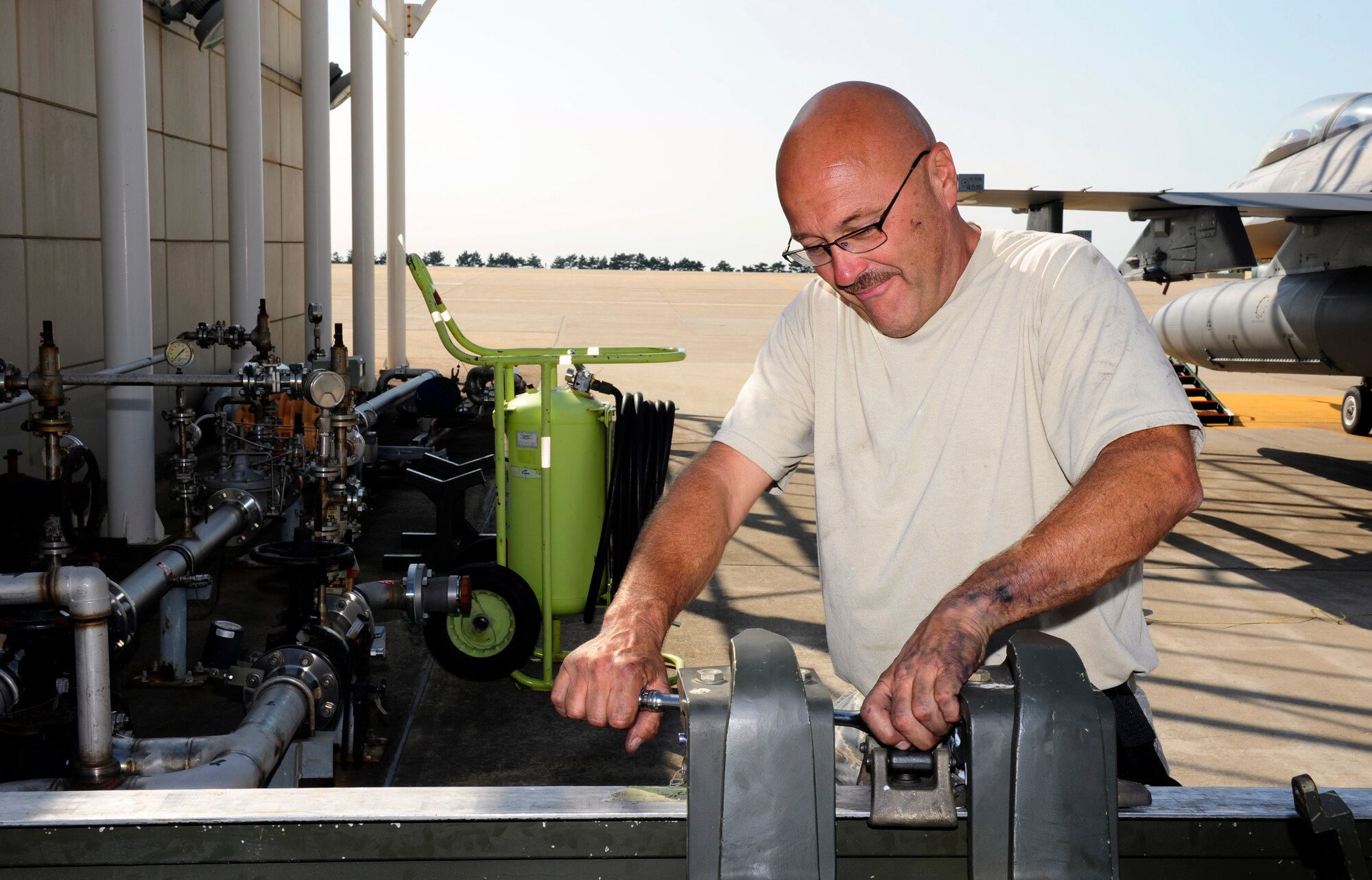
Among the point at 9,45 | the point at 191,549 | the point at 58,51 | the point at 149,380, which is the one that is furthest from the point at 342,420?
the point at 58,51

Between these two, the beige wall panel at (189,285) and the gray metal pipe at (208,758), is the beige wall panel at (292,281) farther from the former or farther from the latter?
the gray metal pipe at (208,758)

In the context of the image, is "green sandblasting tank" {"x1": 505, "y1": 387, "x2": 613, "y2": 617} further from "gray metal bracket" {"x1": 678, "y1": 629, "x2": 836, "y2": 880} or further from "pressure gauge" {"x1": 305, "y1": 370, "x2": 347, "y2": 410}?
"gray metal bracket" {"x1": 678, "y1": 629, "x2": 836, "y2": 880}

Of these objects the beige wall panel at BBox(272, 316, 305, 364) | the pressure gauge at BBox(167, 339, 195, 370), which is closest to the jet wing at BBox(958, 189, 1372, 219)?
the pressure gauge at BBox(167, 339, 195, 370)

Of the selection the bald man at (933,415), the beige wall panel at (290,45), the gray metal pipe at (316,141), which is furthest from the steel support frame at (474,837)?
the beige wall panel at (290,45)

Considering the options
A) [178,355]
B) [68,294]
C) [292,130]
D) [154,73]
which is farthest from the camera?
[292,130]

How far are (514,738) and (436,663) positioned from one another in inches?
37.6

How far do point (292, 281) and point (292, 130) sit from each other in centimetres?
193

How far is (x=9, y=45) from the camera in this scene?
24.1 ft

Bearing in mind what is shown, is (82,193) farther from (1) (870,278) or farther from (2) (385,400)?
(1) (870,278)

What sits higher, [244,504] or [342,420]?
[342,420]

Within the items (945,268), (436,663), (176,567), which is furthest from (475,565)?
(945,268)

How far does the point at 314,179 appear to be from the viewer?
1149cm

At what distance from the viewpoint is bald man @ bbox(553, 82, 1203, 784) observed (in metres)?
1.86

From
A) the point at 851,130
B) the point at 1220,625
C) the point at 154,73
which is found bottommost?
the point at 1220,625
